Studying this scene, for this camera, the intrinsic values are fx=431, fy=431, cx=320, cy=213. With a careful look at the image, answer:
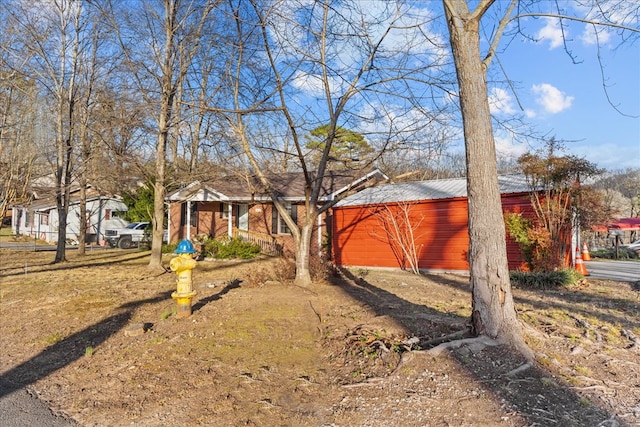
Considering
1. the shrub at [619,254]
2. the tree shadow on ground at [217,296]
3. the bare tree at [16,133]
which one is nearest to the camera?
the tree shadow on ground at [217,296]

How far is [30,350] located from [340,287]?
5831mm

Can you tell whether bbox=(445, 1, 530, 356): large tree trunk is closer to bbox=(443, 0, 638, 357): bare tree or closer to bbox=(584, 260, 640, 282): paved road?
bbox=(443, 0, 638, 357): bare tree

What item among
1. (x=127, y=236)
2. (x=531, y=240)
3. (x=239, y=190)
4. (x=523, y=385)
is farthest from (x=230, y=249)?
(x=523, y=385)

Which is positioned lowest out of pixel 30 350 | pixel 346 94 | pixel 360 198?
pixel 30 350

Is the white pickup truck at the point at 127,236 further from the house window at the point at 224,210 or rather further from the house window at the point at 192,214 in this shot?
the house window at the point at 224,210

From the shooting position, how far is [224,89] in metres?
9.86

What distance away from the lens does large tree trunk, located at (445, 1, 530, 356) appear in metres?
4.39

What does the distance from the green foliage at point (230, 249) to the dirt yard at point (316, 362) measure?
9664 millimetres

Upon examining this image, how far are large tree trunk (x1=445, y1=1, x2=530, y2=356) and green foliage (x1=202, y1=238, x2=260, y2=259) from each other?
1450 centimetres

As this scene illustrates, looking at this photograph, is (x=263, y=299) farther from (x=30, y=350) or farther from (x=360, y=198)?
(x=360, y=198)

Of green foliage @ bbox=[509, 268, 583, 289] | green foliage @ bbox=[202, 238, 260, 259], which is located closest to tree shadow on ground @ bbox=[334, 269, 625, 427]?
green foliage @ bbox=[509, 268, 583, 289]

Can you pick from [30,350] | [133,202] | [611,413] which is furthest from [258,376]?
[133,202]

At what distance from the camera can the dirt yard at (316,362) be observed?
346 centimetres

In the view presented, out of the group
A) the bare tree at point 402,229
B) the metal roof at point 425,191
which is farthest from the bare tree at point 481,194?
the bare tree at point 402,229
